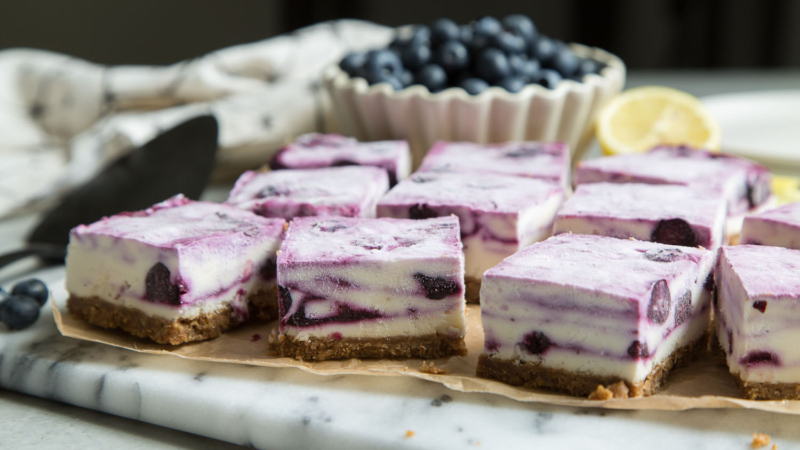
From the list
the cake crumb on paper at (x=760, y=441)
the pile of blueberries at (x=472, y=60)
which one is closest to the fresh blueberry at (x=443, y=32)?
the pile of blueberries at (x=472, y=60)

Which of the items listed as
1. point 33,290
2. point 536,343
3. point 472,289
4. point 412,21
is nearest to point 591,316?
point 536,343

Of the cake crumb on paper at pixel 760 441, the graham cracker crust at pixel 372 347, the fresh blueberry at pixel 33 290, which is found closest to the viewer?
the cake crumb on paper at pixel 760 441

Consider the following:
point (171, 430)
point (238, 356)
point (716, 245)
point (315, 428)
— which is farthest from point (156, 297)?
point (716, 245)

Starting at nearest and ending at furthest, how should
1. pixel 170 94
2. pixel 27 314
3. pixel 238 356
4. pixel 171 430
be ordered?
pixel 171 430, pixel 238 356, pixel 27 314, pixel 170 94

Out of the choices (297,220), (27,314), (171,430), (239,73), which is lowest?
(171,430)

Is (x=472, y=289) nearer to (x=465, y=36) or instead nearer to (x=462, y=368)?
(x=462, y=368)

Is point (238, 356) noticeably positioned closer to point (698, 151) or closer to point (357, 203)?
point (357, 203)

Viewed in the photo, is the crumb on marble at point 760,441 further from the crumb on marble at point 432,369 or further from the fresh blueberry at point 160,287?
the fresh blueberry at point 160,287
